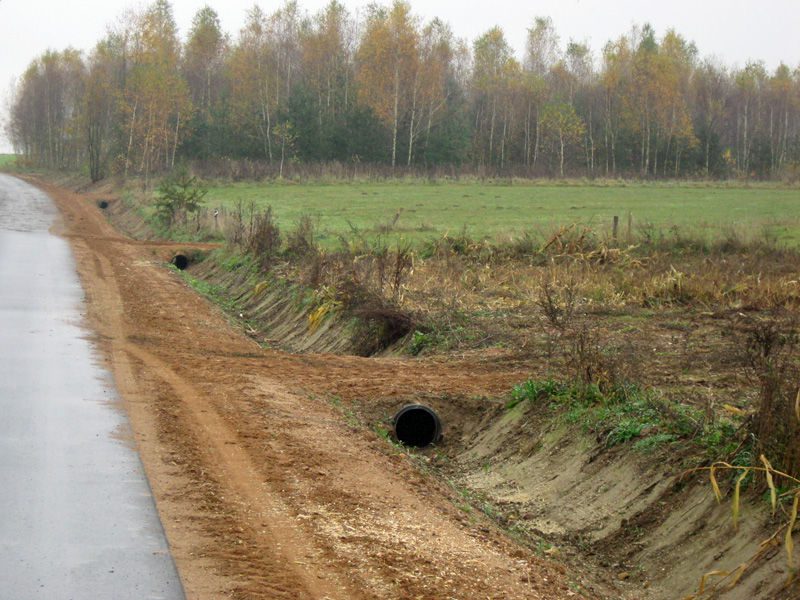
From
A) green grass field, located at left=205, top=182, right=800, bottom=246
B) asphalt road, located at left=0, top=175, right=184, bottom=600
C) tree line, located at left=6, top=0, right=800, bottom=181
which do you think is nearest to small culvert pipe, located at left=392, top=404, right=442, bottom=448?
asphalt road, located at left=0, top=175, right=184, bottom=600

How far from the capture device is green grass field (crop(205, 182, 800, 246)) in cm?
3347

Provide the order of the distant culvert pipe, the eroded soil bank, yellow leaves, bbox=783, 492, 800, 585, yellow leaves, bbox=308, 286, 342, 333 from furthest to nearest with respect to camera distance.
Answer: the distant culvert pipe < yellow leaves, bbox=308, 286, 342, 333 < the eroded soil bank < yellow leaves, bbox=783, 492, 800, 585

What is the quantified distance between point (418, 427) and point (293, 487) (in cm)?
343

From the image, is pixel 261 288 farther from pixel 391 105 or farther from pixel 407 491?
pixel 391 105

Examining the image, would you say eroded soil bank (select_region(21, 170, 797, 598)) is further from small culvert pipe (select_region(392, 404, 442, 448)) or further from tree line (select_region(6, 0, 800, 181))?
tree line (select_region(6, 0, 800, 181))

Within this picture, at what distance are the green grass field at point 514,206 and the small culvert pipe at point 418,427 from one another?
15.9 metres

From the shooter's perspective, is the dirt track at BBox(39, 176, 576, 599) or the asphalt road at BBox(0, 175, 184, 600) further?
the dirt track at BBox(39, 176, 576, 599)

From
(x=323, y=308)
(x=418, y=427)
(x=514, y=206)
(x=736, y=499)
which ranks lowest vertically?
(x=418, y=427)

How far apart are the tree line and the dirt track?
199 feet

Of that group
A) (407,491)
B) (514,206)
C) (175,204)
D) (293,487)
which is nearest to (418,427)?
(407,491)

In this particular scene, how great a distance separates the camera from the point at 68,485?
28.0ft

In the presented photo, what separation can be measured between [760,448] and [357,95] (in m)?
80.1

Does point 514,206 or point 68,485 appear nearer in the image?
point 68,485

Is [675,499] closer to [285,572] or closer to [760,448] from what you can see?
[760,448]
